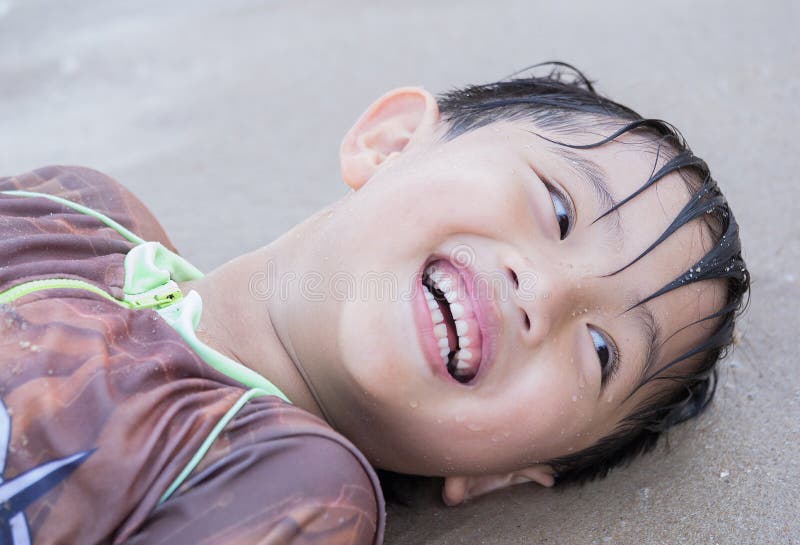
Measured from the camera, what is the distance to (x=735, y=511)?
1.57 m

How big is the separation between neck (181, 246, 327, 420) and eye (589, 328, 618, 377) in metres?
0.51

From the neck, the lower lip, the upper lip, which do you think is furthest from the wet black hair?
the neck

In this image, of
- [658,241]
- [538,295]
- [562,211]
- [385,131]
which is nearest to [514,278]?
[538,295]

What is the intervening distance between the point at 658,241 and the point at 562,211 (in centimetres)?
17

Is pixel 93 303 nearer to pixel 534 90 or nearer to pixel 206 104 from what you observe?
pixel 534 90

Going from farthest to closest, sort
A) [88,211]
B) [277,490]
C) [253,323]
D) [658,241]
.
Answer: [88,211]
[253,323]
[658,241]
[277,490]

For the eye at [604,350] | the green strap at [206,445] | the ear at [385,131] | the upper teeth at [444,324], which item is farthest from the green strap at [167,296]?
the eye at [604,350]

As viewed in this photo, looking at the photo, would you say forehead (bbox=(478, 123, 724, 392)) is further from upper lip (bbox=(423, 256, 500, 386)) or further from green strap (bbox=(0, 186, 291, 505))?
green strap (bbox=(0, 186, 291, 505))

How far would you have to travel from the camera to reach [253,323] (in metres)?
1.69

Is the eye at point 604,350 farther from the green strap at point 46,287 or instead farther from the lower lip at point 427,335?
the green strap at point 46,287

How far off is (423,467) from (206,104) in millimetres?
2335

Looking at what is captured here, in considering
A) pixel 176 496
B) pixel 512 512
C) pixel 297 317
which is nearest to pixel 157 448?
pixel 176 496

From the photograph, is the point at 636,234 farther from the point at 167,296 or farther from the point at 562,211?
the point at 167,296

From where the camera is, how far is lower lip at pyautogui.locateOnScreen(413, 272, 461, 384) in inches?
56.9
